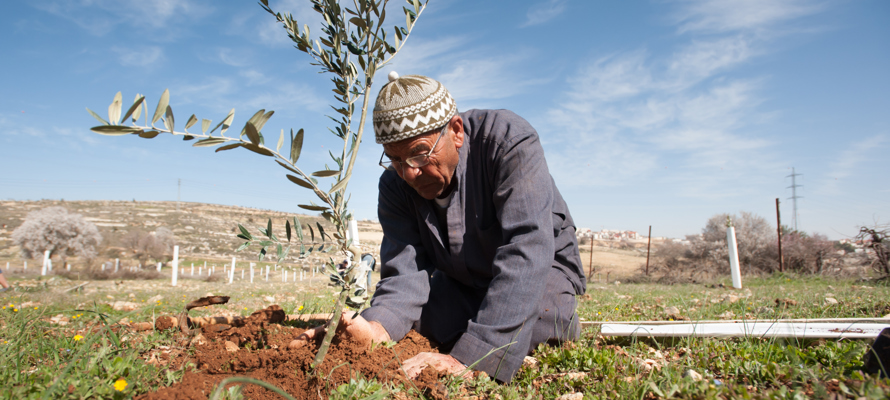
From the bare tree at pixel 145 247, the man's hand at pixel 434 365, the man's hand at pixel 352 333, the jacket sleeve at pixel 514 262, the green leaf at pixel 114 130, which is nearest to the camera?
the green leaf at pixel 114 130

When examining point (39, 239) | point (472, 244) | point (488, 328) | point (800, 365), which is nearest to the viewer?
point (800, 365)

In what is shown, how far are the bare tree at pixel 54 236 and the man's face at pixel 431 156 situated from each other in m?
23.7

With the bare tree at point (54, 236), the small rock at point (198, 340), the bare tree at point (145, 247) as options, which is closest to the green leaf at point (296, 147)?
the small rock at point (198, 340)

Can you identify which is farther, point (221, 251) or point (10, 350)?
point (221, 251)

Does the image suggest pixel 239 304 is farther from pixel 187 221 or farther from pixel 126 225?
pixel 187 221

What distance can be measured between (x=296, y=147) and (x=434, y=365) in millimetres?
1048

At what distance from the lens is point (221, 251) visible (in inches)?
1258

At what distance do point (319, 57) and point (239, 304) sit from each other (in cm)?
447

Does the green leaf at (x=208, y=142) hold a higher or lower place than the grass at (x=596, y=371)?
higher

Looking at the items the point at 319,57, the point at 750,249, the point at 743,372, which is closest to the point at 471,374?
the point at 743,372

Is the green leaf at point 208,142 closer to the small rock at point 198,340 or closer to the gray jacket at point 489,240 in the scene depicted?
the gray jacket at point 489,240

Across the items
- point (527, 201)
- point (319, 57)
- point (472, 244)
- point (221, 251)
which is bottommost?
point (221, 251)

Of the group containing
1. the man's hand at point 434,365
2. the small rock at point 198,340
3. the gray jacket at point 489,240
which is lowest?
the small rock at point 198,340

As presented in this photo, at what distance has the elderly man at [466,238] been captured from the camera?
6.50 ft
